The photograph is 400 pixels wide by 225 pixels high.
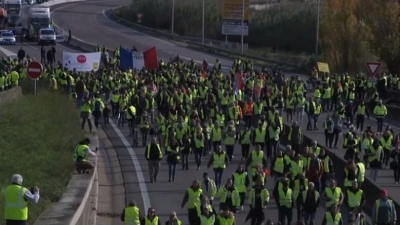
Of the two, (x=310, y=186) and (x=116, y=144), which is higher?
(x=310, y=186)

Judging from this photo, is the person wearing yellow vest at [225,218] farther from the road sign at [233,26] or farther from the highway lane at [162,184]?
the road sign at [233,26]

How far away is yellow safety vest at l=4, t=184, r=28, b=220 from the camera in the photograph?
681 inches

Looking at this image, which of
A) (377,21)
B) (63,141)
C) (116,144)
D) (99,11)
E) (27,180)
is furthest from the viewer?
(99,11)

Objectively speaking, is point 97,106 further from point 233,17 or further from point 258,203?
point 233,17

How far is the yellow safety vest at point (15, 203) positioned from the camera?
17297 mm

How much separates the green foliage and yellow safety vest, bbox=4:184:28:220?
82.0 metres

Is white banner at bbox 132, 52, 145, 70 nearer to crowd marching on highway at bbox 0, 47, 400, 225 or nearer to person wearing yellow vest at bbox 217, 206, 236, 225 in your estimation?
crowd marching on highway at bbox 0, 47, 400, 225

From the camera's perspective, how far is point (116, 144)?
3747 centimetres

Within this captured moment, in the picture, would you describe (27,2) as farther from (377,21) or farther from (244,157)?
(244,157)

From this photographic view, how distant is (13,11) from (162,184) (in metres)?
72.9

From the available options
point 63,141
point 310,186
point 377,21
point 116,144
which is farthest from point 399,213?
point 377,21

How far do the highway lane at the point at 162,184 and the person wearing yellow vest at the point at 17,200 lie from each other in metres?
7.48

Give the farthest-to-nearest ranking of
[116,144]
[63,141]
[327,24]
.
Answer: [327,24], [116,144], [63,141]

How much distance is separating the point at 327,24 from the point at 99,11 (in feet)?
173
